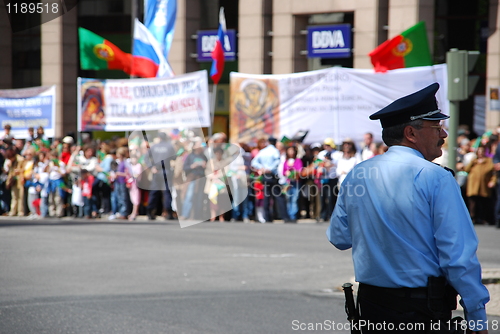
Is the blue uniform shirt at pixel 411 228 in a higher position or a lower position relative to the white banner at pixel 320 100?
lower

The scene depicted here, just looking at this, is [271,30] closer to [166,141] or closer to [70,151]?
[70,151]

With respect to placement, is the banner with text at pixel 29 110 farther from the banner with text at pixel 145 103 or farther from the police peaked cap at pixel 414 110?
the police peaked cap at pixel 414 110

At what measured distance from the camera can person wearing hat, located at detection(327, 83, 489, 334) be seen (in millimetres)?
3424

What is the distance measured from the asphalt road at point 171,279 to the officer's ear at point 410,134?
3.45 m

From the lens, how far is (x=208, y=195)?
518 inches

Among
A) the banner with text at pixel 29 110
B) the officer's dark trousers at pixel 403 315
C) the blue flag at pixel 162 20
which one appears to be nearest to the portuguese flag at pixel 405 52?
the blue flag at pixel 162 20

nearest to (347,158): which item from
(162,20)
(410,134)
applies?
(162,20)

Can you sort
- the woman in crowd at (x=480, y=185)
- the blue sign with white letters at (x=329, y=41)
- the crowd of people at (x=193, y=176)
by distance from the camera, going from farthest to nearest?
the blue sign with white letters at (x=329, y=41) → the woman in crowd at (x=480, y=185) → the crowd of people at (x=193, y=176)

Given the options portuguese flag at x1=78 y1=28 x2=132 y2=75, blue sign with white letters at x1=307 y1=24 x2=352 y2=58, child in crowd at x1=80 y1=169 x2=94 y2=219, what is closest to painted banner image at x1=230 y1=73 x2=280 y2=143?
portuguese flag at x1=78 y1=28 x2=132 y2=75

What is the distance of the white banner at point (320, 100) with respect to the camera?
16500 mm

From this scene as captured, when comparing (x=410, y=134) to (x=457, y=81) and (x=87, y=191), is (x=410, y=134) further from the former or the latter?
(x=87, y=191)

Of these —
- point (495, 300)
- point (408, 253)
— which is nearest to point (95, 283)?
point (495, 300)

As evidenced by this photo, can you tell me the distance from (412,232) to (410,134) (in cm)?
46

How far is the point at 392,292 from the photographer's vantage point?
3613 mm
